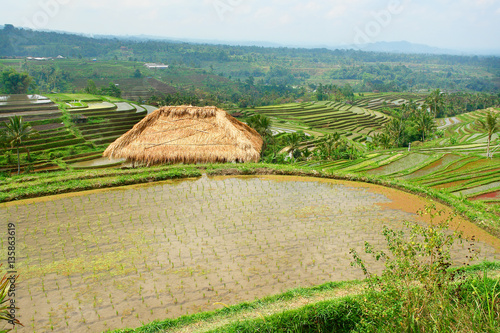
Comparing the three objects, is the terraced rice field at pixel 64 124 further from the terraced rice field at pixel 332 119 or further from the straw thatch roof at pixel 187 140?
the terraced rice field at pixel 332 119

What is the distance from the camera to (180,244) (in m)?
6.12

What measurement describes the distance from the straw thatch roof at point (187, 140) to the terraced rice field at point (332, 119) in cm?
2972

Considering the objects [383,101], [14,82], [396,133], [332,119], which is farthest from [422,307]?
[383,101]

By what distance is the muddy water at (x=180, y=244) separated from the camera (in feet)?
15.4

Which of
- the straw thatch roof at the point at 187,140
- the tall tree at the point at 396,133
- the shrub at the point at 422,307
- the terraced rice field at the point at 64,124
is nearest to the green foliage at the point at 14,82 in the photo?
the terraced rice field at the point at 64,124

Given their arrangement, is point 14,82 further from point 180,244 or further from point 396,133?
point 180,244

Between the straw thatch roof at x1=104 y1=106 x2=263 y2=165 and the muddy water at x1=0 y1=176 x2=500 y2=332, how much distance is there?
1.09 m

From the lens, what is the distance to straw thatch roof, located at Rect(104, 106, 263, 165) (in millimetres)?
9711

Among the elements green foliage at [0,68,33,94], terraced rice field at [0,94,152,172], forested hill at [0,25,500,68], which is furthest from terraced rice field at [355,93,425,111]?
forested hill at [0,25,500,68]

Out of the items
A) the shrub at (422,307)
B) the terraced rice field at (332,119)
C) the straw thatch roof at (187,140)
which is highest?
the straw thatch roof at (187,140)

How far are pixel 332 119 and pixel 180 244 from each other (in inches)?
1735

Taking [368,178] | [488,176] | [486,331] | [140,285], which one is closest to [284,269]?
[140,285]

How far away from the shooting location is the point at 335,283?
16.3 ft

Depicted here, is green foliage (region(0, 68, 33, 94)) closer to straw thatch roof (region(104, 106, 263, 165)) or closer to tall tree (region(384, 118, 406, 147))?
straw thatch roof (region(104, 106, 263, 165))
